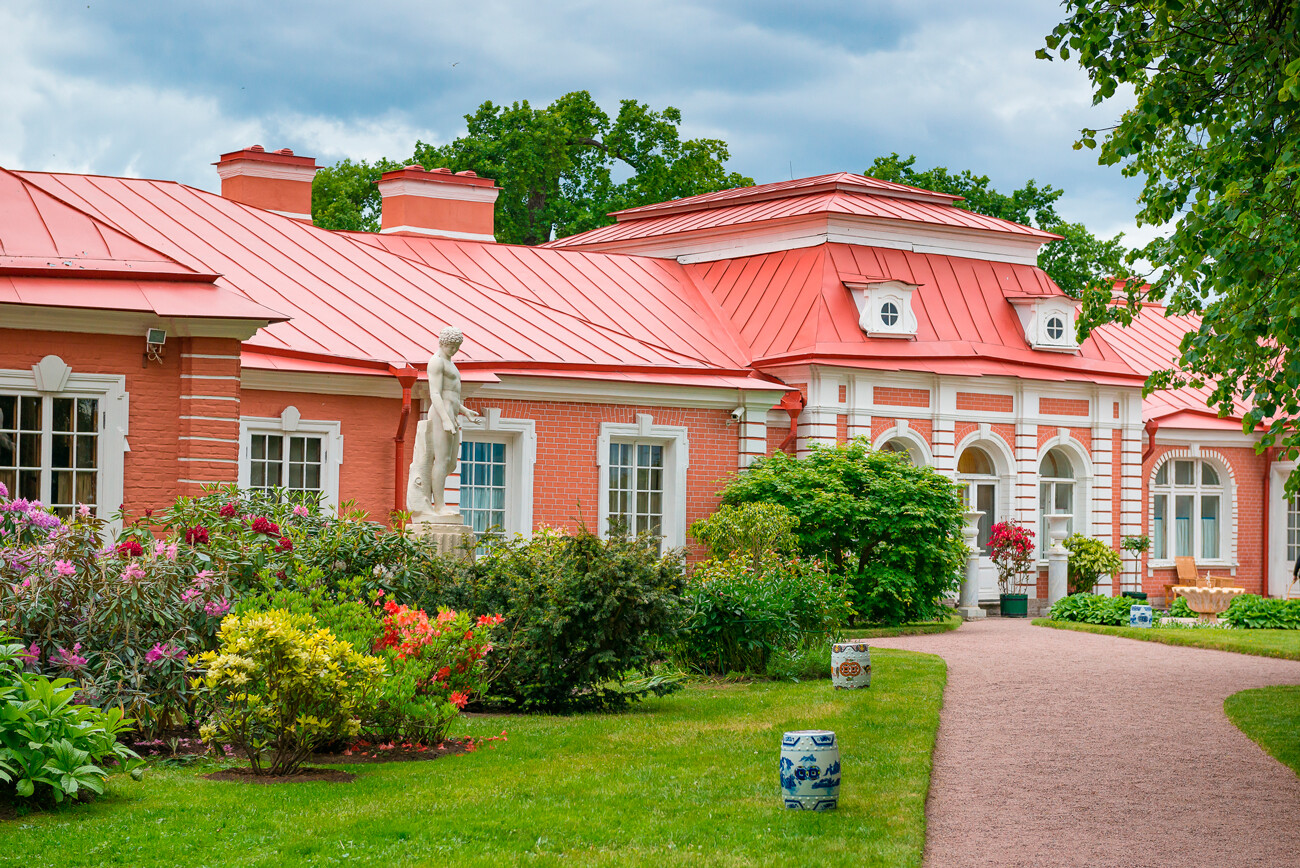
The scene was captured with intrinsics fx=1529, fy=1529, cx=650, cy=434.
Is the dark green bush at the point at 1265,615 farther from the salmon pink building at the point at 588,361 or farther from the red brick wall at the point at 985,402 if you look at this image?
the red brick wall at the point at 985,402

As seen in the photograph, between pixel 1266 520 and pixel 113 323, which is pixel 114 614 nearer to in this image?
pixel 113 323

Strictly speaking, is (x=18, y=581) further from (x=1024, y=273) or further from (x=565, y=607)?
(x=1024, y=273)

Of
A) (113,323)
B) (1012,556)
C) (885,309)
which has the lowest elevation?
(1012,556)

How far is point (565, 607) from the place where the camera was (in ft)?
39.1

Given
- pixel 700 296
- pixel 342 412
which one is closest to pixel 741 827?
pixel 342 412

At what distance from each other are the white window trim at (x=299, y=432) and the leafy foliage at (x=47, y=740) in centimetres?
823

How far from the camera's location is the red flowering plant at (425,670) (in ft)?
32.8

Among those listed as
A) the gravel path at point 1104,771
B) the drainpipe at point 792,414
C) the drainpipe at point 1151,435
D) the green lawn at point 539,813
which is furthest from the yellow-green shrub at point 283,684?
the drainpipe at point 1151,435

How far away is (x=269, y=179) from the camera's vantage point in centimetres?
2308

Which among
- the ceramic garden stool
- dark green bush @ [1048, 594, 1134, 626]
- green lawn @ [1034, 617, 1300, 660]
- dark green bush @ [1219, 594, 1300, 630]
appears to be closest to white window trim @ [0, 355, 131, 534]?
green lawn @ [1034, 617, 1300, 660]

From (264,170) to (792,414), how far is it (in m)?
8.75

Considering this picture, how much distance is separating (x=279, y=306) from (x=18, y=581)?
29.8ft

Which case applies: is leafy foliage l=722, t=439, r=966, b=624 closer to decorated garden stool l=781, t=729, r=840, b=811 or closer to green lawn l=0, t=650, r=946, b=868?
green lawn l=0, t=650, r=946, b=868

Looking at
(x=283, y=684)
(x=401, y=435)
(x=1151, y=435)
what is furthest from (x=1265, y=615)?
(x=283, y=684)
